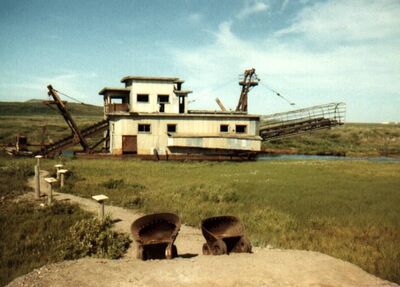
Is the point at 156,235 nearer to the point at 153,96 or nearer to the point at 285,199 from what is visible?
the point at 285,199

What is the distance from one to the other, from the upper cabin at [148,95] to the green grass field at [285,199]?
7.18m

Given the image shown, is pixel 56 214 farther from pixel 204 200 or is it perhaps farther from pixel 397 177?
pixel 397 177

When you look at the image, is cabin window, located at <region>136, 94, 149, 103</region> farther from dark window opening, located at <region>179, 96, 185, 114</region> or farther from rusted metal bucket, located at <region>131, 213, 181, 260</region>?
rusted metal bucket, located at <region>131, 213, 181, 260</region>

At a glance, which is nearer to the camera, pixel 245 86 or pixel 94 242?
pixel 94 242

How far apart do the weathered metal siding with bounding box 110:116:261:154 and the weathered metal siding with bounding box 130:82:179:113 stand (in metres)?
1.43

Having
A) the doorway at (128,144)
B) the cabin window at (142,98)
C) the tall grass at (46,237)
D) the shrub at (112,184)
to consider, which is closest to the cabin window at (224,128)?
the cabin window at (142,98)

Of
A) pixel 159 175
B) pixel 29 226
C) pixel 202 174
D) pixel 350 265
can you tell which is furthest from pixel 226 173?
pixel 350 265

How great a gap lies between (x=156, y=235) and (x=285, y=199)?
8885 millimetres

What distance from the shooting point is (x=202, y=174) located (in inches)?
1018

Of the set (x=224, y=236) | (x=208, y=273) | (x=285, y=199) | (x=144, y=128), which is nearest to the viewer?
(x=208, y=273)

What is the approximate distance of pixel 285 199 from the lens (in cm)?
1759

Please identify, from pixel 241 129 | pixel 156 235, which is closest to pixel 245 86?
pixel 241 129

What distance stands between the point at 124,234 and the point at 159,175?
43.0 feet

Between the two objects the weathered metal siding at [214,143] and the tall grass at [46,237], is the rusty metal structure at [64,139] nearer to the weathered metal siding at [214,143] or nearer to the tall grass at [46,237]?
the weathered metal siding at [214,143]
